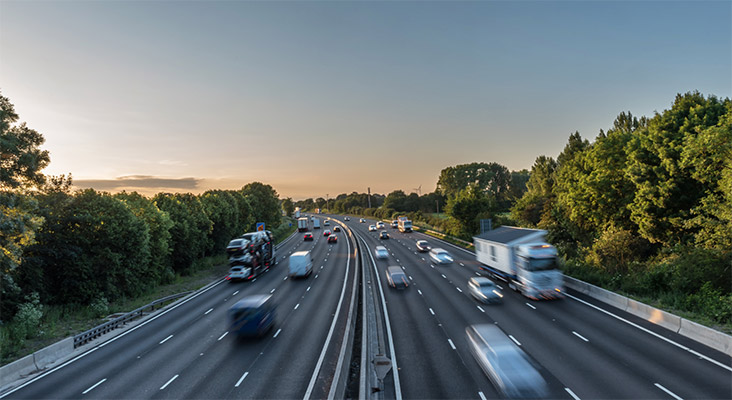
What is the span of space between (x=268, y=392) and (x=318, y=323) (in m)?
8.32

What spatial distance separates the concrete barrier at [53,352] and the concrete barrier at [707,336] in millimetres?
32906

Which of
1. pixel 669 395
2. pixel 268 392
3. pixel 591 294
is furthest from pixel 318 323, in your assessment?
pixel 591 294

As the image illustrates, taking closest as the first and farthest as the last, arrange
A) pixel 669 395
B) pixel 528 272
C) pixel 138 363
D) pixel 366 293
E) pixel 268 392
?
pixel 669 395, pixel 268 392, pixel 138 363, pixel 528 272, pixel 366 293

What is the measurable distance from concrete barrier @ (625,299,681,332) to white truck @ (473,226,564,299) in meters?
4.18

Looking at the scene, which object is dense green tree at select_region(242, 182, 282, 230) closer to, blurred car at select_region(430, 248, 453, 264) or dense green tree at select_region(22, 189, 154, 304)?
dense green tree at select_region(22, 189, 154, 304)

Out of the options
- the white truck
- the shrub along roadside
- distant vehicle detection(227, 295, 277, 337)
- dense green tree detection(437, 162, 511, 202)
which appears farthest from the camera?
dense green tree detection(437, 162, 511, 202)

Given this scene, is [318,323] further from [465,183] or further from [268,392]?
[465,183]

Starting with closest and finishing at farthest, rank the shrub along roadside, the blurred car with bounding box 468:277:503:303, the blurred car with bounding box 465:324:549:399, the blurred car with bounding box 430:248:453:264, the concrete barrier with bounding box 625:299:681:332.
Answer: the blurred car with bounding box 465:324:549:399 → the concrete barrier with bounding box 625:299:681:332 → the shrub along roadside → the blurred car with bounding box 468:277:503:303 → the blurred car with bounding box 430:248:453:264

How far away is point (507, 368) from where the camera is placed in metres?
11.8

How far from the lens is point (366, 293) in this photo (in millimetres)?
26422

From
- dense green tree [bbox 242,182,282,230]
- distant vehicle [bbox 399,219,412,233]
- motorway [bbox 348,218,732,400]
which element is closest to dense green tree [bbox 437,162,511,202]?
distant vehicle [bbox 399,219,412,233]

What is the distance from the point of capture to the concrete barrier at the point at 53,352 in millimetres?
16388

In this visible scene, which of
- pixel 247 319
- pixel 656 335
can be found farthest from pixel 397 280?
pixel 656 335

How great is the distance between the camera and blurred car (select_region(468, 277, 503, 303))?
23.0 m
